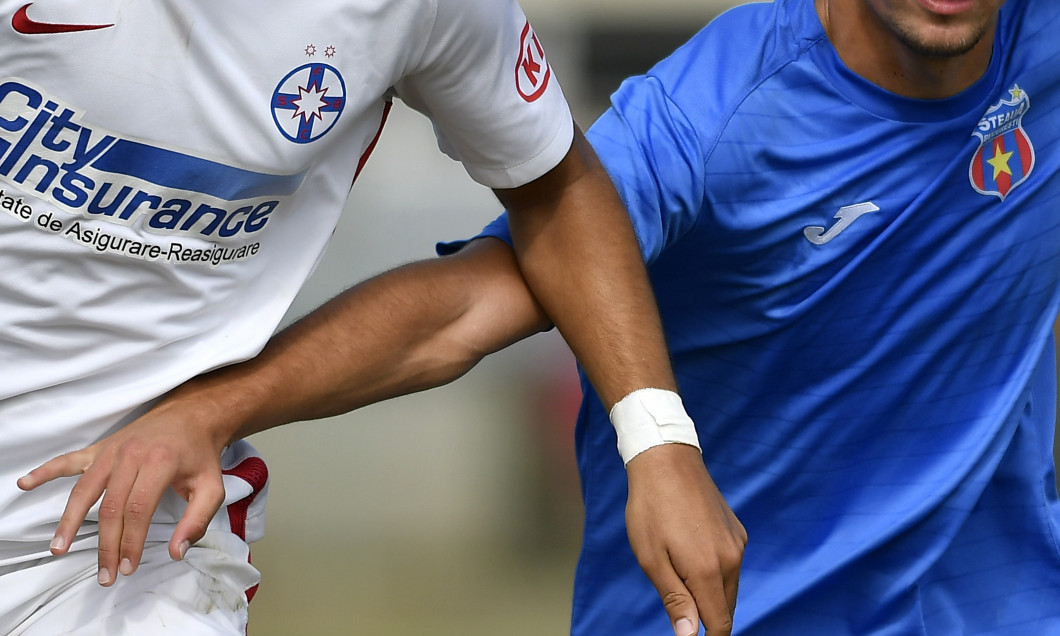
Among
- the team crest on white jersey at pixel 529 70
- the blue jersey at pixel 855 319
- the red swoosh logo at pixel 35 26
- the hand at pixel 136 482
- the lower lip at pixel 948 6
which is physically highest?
the red swoosh logo at pixel 35 26

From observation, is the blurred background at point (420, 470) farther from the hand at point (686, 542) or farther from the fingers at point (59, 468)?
the fingers at point (59, 468)

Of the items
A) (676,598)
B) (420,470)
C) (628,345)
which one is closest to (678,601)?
(676,598)

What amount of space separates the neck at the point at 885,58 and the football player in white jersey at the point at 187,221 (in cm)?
55

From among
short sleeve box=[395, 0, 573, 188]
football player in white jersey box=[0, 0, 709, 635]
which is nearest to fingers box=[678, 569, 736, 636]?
football player in white jersey box=[0, 0, 709, 635]

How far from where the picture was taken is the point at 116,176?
1.95 metres

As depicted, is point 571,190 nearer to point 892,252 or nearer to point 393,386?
point 393,386

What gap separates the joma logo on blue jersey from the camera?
1.87 m

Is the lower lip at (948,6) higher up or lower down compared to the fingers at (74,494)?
lower down

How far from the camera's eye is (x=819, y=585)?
2.72 meters

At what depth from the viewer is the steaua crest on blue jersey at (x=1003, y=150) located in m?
2.65

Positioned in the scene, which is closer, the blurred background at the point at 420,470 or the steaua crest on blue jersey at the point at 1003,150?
the steaua crest on blue jersey at the point at 1003,150

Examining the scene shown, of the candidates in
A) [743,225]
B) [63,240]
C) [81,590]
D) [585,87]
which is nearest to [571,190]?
[743,225]

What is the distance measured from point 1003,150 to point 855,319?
405 millimetres

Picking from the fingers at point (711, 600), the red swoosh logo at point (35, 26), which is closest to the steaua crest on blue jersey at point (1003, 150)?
the fingers at point (711, 600)
